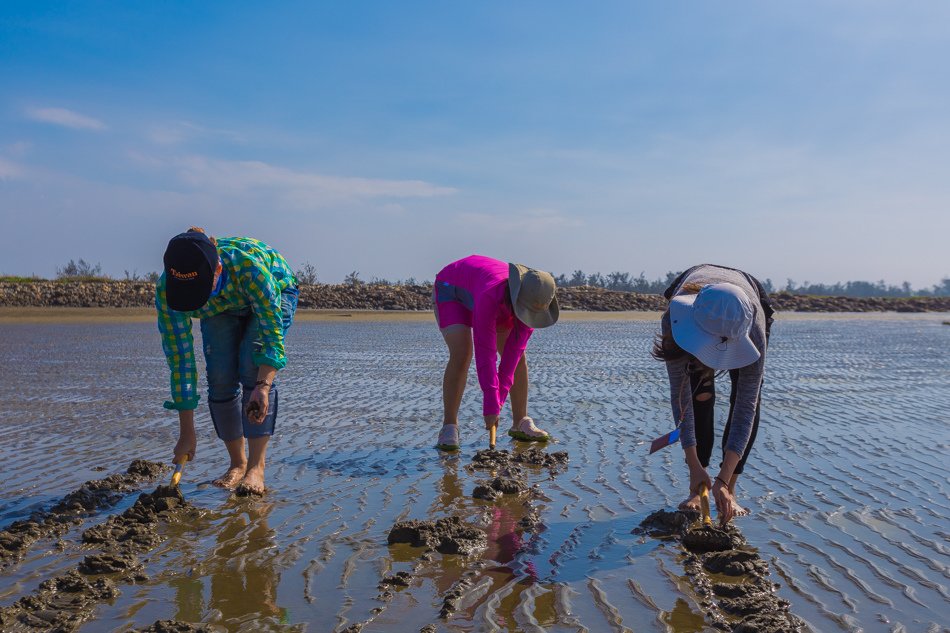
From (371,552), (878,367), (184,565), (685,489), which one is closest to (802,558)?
(685,489)

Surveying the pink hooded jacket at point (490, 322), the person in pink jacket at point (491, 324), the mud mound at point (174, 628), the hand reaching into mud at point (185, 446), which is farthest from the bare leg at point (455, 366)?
the mud mound at point (174, 628)

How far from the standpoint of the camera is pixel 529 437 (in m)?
6.43

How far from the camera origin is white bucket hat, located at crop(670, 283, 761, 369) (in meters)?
3.55

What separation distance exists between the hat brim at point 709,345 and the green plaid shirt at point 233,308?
6.55 feet

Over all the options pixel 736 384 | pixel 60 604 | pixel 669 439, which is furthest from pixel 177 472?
pixel 736 384

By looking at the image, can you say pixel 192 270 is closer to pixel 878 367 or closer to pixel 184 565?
pixel 184 565

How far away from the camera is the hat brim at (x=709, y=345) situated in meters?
3.63

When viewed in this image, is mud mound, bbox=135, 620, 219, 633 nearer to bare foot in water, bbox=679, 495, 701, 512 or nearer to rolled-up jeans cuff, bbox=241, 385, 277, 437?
rolled-up jeans cuff, bbox=241, 385, 277, 437

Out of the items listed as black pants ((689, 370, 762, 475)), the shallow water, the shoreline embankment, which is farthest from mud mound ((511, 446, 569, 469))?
the shoreline embankment

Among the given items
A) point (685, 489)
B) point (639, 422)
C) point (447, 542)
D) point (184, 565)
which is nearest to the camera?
point (184, 565)

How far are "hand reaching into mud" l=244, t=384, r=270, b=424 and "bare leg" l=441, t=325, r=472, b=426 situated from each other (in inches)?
74.8

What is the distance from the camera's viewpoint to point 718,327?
3.57m

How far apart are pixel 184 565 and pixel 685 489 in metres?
2.74

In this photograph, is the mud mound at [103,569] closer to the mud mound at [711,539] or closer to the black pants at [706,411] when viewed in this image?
the mud mound at [711,539]
